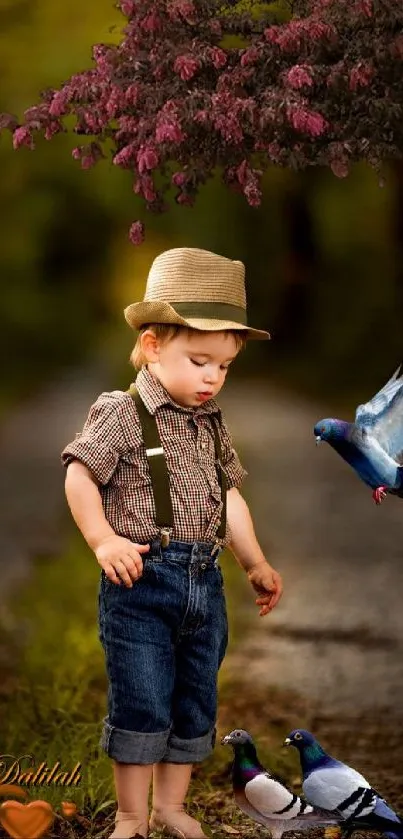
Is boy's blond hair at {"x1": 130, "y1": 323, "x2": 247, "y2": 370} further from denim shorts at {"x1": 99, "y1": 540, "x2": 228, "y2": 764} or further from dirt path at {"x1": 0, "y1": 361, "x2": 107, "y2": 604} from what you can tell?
dirt path at {"x1": 0, "y1": 361, "x2": 107, "y2": 604}

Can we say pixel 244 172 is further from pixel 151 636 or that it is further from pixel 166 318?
pixel 151 636

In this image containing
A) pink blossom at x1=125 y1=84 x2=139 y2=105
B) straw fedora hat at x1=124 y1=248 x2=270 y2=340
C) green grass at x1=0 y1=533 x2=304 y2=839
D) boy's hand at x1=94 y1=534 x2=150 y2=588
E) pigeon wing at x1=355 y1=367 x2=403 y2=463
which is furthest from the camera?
green grass at x1=0 y1=533 x2=304 y2=839

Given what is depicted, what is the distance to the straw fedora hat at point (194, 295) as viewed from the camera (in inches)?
124

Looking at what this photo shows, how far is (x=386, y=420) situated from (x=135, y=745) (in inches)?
40.9

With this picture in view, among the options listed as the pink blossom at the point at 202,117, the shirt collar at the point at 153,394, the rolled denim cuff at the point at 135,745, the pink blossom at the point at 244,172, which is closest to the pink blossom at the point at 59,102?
the pink blossom at the point at 202,117

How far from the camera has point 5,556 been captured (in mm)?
3902

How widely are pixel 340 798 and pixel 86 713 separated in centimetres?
94

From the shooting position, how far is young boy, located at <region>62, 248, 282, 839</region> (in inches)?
122

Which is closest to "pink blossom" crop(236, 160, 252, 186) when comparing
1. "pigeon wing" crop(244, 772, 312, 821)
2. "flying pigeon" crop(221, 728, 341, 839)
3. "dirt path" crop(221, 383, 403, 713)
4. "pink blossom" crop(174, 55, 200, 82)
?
"pink blossom" crop(174, 55, 200, 82)

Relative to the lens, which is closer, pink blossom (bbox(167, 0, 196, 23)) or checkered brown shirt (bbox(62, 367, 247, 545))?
checkered brown shirt (bbox(62, 367, 247, 545))

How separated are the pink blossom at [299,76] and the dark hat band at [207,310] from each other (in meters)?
0.66

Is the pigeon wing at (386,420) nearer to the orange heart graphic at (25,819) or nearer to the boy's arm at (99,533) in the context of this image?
the boy's arm at (99,533)

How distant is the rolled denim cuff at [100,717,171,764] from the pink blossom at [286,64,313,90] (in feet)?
5.42

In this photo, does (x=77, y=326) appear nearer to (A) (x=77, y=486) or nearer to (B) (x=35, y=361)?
(B) (x=35, y=361)
